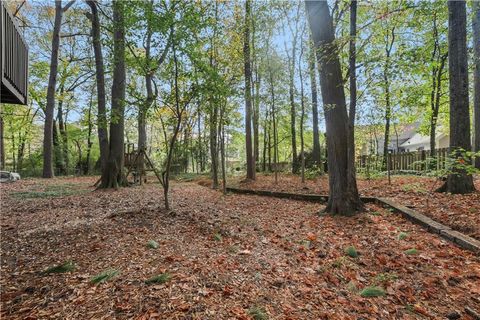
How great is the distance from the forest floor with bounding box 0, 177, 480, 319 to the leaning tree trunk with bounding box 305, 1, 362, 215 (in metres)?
0.42

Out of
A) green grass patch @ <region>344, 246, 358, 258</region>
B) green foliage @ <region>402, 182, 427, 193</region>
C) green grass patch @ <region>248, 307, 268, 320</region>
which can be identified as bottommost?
green grass patch @ <region>248, 307, 268, 320</region>

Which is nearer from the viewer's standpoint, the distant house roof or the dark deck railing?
the dark deck railing

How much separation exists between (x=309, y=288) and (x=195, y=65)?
3897 millimetres

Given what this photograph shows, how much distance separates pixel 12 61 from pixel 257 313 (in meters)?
4.23

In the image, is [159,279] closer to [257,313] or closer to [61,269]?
[257,313]

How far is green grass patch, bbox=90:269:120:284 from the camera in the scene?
244cm

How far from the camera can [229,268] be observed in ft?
9.38

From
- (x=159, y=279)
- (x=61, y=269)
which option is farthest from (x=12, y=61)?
(x=159, y=279)

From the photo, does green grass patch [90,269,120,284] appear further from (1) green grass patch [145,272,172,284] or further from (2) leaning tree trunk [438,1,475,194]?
(2) leaning tree trunk [438,1,475,194]

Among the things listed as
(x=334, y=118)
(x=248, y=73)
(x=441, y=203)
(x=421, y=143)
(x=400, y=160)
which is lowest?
(x=441, y=203)

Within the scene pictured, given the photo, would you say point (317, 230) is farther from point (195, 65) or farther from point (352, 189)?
point (195, 65)

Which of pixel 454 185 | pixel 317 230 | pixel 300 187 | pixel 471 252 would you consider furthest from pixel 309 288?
pixel 300 187

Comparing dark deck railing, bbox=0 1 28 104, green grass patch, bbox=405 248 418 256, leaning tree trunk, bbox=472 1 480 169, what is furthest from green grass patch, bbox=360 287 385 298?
leaning tree trunk, bbox=472 1 480 169

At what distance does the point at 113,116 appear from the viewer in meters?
6.01
